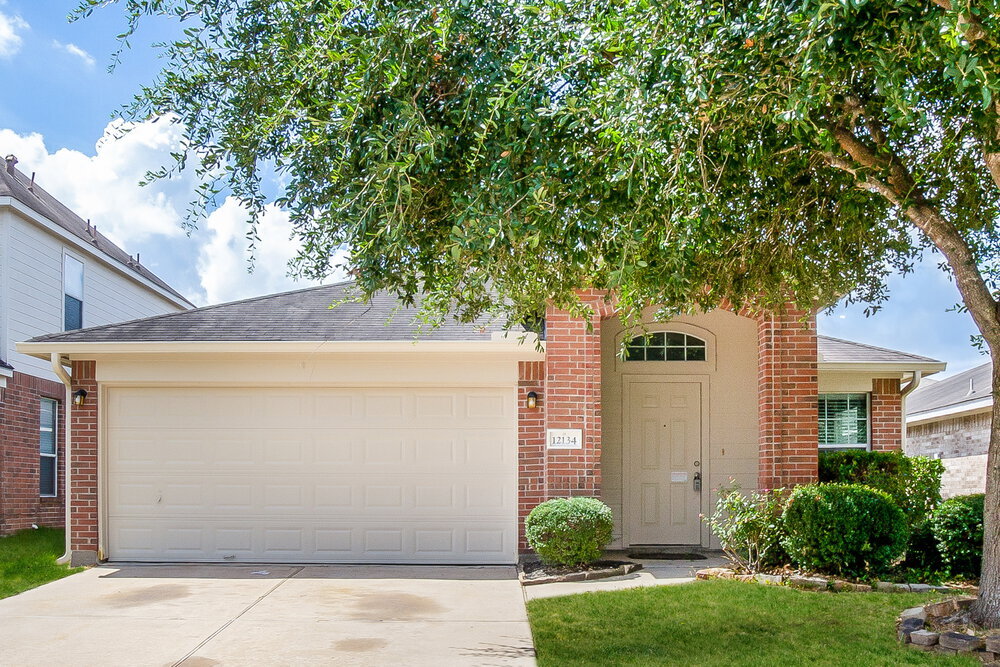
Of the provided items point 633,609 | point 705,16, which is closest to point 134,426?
point 633,609

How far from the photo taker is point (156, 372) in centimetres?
1153

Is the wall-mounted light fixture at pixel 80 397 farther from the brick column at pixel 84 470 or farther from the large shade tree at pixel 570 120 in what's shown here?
the large shade tree at pixel 570 120

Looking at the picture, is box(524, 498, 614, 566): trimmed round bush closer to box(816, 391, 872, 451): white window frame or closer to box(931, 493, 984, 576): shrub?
box(931, 493, 984, 576): shrub

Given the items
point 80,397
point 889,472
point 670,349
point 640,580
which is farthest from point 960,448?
point 80,397

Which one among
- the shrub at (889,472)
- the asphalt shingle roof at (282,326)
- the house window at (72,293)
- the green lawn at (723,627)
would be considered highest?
the house window at (72,293)

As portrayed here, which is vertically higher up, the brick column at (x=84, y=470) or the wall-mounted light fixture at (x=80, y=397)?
the wall-mounted light fixture at (x=80, y=397)

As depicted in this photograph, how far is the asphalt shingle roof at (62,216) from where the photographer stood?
15.7 m

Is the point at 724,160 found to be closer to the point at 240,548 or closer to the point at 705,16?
the point at 705,16

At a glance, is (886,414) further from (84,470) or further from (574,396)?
(84,470)

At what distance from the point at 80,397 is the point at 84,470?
0.90m

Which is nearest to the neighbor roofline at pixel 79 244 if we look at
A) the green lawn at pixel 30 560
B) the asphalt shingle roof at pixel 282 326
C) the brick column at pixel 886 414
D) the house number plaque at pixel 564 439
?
the asphalt shingle roof at pixel 282 326

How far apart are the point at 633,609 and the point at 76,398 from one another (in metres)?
7.36

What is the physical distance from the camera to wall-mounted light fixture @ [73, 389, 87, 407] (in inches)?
452

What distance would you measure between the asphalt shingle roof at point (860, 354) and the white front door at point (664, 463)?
2.18 m
